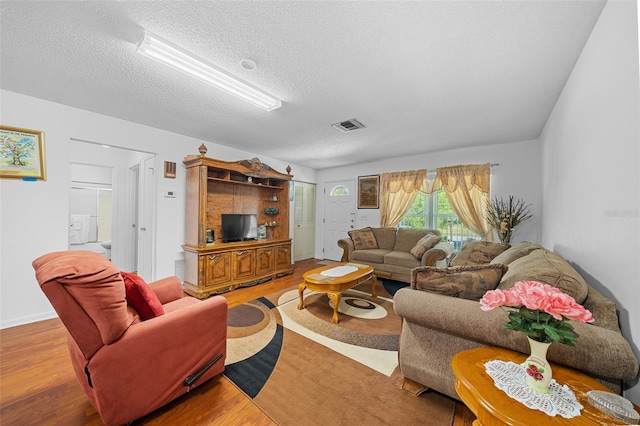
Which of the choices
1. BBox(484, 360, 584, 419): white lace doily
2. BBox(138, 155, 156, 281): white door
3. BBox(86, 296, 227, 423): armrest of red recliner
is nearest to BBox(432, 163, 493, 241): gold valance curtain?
BBox(484, 360, 584, 419): white lace doily

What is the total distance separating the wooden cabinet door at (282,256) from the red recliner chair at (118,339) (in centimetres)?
284

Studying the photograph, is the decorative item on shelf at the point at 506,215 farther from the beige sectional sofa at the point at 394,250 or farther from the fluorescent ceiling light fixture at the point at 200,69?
the fluorescent ceiling light fixture at the point at 200,69

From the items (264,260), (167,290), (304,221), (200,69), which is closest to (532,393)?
(167,290)

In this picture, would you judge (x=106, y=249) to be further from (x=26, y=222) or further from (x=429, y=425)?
(x=429, y=425)

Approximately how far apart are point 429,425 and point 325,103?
2.82 m

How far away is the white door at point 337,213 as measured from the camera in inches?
229

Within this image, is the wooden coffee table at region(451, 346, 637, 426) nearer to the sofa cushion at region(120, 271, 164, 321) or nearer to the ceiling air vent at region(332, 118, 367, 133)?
the sofa cushion at region(120, 271, 164, 321)

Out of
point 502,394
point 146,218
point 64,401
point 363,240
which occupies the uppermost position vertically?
point 146,218

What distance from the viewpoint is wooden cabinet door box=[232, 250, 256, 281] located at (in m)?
3.78

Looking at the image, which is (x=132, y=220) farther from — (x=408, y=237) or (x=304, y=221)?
(x=408, y=237)

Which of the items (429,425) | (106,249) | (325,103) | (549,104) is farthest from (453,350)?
(106,249)

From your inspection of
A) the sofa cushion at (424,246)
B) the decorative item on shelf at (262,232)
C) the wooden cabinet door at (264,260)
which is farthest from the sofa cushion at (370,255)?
the decorative item on shelf at (262,232)

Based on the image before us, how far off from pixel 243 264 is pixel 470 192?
13.8 feet

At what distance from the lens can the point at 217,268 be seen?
11.7ft
